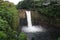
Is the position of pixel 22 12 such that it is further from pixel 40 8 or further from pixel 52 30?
pixel 52 30

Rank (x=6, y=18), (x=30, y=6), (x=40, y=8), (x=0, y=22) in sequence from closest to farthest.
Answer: (x=0, y=22) < (x=6, y=18) < (x=40, y=8) < (x=30, y=6)

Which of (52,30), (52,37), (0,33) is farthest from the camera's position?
(52,30)

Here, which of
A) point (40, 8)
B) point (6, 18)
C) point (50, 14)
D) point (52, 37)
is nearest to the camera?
point (6, 18)

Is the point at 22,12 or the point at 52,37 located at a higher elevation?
the point at 22,12

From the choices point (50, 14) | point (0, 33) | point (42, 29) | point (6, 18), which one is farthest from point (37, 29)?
point (0, 33)

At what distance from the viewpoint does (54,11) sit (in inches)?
786

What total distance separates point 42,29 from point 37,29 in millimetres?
461

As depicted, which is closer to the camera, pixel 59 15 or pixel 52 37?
pixel 52 37

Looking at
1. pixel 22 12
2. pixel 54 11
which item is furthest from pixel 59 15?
pixel 22 12

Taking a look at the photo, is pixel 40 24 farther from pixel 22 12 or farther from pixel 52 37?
pixel 52 37

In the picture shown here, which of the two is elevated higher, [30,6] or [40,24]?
[30,6]

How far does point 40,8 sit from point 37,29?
287 cm

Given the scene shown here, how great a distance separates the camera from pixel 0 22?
28.5ft

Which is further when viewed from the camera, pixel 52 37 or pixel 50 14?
pixel 50 14
